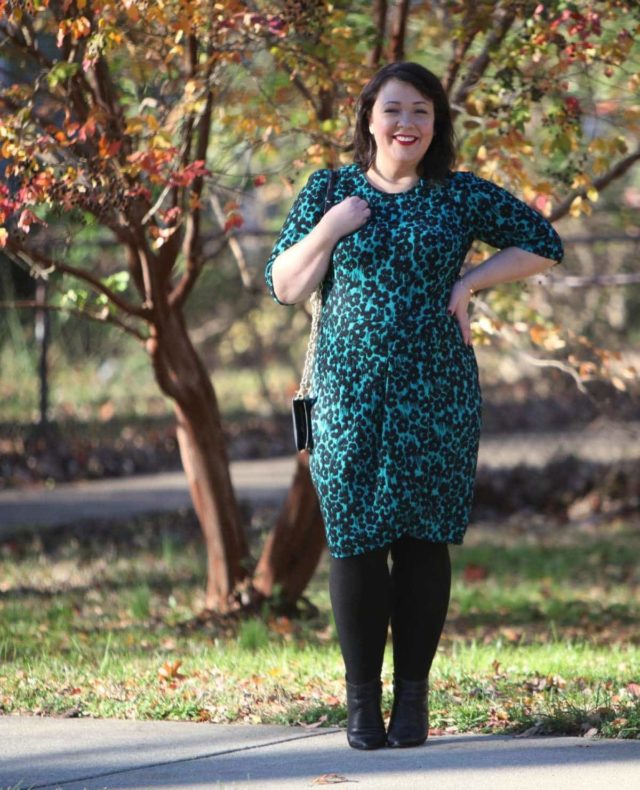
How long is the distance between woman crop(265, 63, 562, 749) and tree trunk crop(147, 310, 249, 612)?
2186 mm

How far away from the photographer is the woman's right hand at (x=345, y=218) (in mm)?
3492

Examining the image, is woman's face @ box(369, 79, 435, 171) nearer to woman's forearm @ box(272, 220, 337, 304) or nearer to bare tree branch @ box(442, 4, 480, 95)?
woman's forearm @ box(272, 220, 337, 304)

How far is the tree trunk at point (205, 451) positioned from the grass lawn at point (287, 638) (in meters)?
0.25

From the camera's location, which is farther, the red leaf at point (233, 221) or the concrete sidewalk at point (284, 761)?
the red leaf at point (233, 221)

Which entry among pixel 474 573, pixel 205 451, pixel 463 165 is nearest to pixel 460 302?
pixel 463 165

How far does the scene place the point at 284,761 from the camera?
358cm

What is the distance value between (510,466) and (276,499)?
1.82 m

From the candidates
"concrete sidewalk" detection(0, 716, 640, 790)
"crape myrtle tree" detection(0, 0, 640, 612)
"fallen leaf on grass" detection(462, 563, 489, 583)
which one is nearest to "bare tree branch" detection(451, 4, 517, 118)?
"crape myrtle tree" detection(0, 0, 640, 612)

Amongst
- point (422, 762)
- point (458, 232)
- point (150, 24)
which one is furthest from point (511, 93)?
point (422, 762)

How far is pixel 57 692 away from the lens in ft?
14.9

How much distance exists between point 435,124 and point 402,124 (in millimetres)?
156

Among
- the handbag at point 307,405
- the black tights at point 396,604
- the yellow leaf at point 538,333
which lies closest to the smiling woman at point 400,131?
the handbag at point 307,405

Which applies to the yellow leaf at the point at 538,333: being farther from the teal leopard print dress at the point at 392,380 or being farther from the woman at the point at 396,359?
the teal leopard print dress at the point at 392,380

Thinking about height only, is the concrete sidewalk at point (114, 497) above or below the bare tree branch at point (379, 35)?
below
